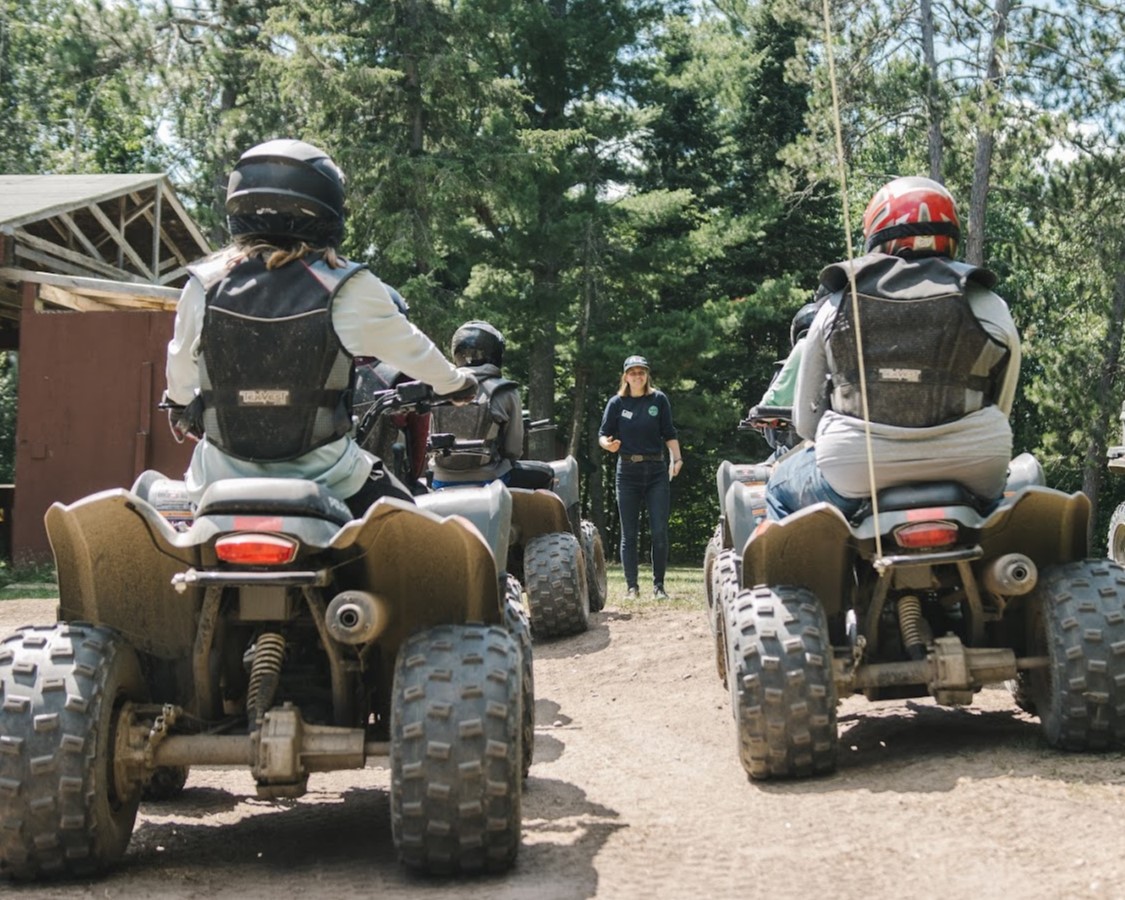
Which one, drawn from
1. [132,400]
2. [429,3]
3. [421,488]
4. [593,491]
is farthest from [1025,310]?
[421,488]

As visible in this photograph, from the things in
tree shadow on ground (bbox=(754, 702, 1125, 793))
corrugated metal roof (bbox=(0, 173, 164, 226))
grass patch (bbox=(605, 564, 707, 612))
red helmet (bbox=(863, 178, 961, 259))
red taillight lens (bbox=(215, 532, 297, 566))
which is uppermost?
corrugated metal roof (bbox=(0, 173, 164, 226))

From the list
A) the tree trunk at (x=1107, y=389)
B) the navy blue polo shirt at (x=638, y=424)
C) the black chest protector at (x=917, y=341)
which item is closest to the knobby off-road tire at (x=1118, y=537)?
the navy blue polo shirt at (x=638, y=424)

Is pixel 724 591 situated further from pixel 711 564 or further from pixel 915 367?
A: pixel 711 564

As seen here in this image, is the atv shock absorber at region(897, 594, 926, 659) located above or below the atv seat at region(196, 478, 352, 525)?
below

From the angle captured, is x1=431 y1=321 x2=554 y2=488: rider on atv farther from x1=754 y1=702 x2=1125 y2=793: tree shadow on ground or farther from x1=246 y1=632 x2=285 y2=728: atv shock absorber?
x1=246 y1=632 x2=285 y2=728: atv shock absorber

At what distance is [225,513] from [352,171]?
68.3 ft

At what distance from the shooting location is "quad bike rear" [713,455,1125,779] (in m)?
5.22

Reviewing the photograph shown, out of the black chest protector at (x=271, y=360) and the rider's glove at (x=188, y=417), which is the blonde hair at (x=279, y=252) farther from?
the rider's glove at (x=188, y=417)

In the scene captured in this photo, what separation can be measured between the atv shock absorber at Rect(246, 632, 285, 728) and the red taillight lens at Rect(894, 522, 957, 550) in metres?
2.18

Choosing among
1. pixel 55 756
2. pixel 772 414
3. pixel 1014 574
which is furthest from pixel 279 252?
pixel 772 414

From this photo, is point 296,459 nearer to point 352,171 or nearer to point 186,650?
point 186,650

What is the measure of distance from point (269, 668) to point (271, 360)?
90 centimetres

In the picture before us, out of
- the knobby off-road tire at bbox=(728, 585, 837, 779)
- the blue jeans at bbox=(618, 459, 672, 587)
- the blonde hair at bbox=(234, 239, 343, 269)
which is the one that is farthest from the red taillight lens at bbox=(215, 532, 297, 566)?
the blue jeans at bbox=(618, 459, 672, 587)

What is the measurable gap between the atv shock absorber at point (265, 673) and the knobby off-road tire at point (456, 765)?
430mm
